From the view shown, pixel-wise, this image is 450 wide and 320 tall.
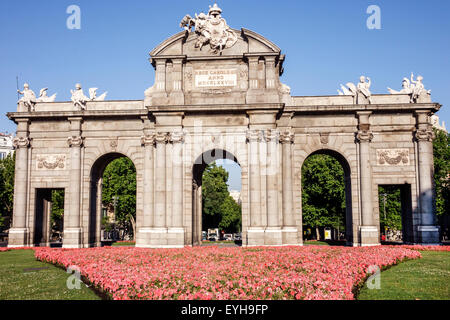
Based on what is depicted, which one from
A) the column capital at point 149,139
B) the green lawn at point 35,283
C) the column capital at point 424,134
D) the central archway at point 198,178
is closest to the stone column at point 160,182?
the column capital at point 149,139

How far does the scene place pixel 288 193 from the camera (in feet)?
102

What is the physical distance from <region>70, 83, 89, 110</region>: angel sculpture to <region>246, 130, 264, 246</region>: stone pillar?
13110 millimetres

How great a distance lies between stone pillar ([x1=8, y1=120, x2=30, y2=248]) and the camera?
32.4 m

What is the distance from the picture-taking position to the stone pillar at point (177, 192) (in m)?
30.3

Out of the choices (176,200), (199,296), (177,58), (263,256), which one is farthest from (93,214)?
(199,296)

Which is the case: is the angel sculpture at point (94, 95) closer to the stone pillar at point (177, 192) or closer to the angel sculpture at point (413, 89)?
the stone pillar at point (177, 192)

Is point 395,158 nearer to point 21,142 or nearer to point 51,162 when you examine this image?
point 51,162

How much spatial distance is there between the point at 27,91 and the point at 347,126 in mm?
25003

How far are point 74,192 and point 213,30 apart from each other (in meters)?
16.0

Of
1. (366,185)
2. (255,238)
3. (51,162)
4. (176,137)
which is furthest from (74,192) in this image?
(366,185)

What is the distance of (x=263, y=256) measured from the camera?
22281mm

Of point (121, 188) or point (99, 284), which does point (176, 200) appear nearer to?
point (99, 284)

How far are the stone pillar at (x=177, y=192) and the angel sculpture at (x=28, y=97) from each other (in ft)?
39.2

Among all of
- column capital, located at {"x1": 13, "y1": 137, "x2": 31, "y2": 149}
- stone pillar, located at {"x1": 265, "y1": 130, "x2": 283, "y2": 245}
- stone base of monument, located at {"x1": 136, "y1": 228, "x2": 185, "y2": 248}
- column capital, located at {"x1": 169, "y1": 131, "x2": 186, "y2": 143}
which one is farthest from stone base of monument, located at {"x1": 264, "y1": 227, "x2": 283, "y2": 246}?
column capital, located at {"x1": 13, "y1": 137, "x2": 31, "y2": 149}
